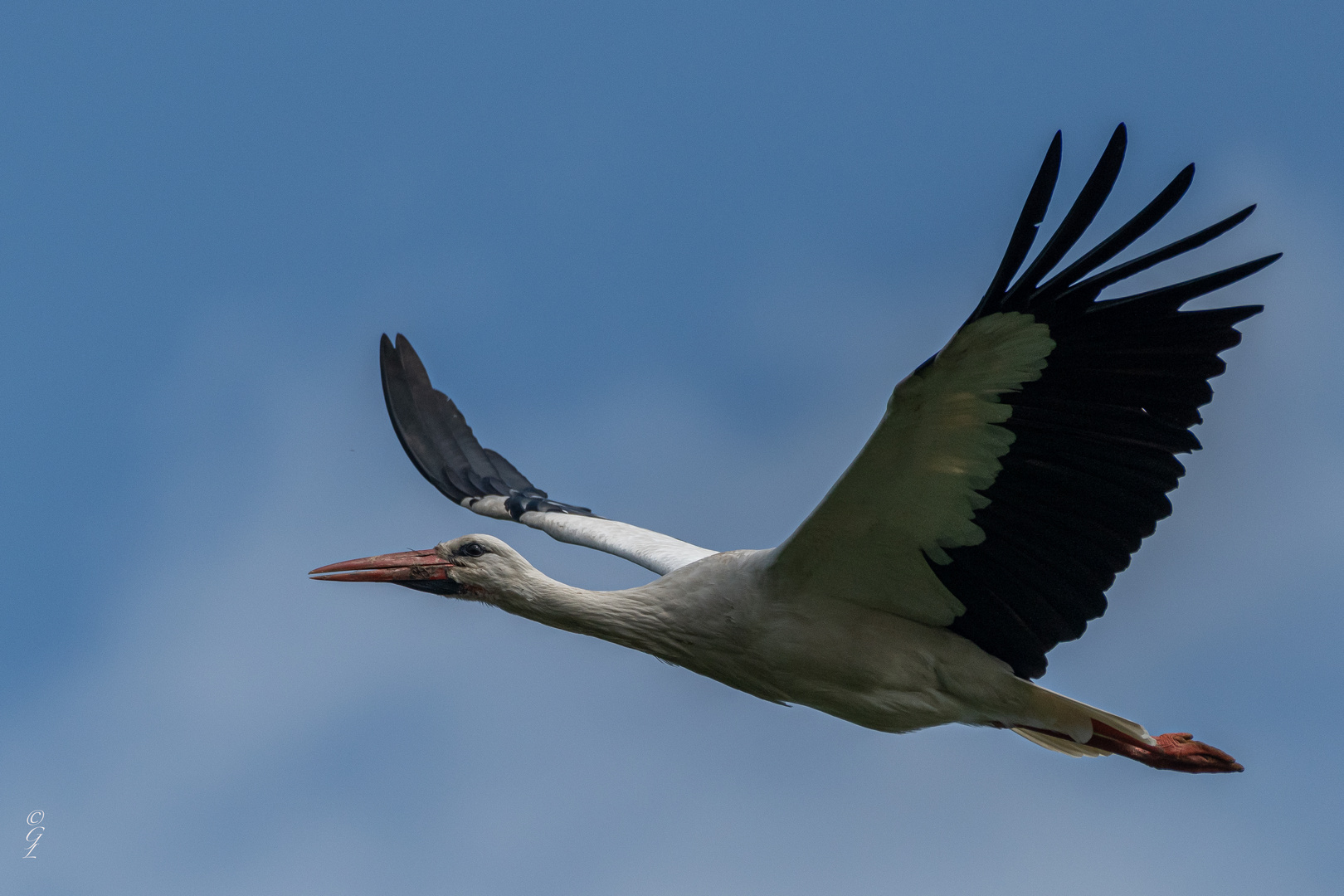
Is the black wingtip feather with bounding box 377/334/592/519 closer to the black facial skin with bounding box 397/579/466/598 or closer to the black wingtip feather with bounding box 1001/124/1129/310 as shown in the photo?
the black facial skin with bounding box 397/579/466/598

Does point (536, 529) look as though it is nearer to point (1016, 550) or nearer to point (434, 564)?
point (434, 564)

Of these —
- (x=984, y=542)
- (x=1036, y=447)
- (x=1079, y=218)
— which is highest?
(x=1079, y=218)

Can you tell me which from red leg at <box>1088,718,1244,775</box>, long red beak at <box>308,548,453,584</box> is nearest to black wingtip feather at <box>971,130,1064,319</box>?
red leg at <box>1088,718,1244,775</box>

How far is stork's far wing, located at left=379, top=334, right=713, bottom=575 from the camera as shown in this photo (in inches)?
312

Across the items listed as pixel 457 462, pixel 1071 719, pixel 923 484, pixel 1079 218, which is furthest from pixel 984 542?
pixel 457 462

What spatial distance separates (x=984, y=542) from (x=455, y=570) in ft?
7.98

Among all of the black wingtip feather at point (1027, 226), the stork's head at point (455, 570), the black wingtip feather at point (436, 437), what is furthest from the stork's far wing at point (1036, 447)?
the black wingtip feather at point (436, 437)

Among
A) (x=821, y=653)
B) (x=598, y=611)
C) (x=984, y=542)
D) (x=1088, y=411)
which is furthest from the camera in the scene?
(x=598, y=611)

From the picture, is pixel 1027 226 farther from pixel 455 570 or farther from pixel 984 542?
pixel 455 570

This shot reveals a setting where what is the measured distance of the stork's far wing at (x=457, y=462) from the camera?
7.91m

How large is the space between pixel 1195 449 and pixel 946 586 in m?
1.12

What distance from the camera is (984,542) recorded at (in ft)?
17.8

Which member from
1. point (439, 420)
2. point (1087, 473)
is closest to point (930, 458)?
point (1087, 473)

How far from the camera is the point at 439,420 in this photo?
27.5 feet
